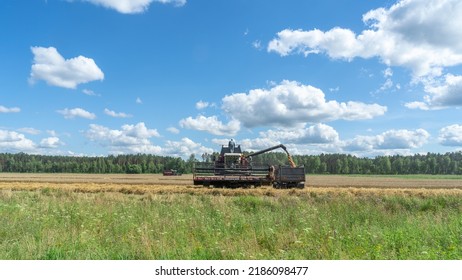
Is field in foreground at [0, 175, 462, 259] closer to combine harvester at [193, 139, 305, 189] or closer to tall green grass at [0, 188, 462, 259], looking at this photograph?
tall green grass at [0, 188, 462, 259]

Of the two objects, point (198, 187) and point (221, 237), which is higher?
point (221, 237)

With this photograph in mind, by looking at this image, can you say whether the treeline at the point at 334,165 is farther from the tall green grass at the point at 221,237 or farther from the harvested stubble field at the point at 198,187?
the tall green grass at the point at 221,237

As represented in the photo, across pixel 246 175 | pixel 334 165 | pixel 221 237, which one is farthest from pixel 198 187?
pixel 334 165

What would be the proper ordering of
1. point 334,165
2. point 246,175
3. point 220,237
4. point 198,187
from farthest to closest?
point 334,165 < point 198,187 < point 246,175 < point 220,237

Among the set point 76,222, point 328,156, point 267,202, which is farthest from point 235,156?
point 328,156

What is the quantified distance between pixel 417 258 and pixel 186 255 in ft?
13.0

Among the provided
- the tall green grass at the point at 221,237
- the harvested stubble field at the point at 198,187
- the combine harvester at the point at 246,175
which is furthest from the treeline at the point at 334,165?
the tall green grass at the point at 221,237

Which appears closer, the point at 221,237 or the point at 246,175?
the point at 221,237

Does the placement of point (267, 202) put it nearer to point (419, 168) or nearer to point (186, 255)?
point (186, 255)

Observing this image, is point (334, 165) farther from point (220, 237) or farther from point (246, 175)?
point (220, 237)

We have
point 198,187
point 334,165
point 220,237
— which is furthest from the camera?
point 334,165

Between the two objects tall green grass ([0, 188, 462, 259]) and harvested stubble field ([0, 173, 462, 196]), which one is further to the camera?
harvested stubble field ([0, 173, 462, 196])

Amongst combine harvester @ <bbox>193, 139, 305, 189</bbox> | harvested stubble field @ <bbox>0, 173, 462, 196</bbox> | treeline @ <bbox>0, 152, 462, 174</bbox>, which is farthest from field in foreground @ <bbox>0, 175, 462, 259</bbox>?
treeline @ <bbox>0, 152, 462, 174</bbox>

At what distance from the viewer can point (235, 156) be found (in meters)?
34.4
